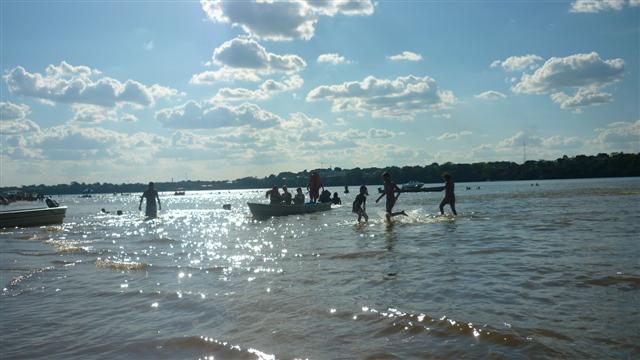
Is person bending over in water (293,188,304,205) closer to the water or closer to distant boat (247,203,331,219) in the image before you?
distant boat (247,203,331,219)

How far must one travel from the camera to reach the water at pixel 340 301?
5172mm

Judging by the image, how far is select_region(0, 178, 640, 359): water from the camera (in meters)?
5.17

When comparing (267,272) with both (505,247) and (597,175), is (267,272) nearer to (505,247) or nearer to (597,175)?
(505,247)

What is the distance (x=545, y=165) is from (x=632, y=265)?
453ft

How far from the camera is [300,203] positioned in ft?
96.9

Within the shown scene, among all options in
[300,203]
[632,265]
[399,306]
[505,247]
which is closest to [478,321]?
[399,306]

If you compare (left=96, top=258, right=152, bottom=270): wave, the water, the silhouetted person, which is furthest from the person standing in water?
(left=96, top=258, right=152, bottom=270): wave

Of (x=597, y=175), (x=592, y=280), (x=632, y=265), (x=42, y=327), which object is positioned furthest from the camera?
(x=597, y=175)

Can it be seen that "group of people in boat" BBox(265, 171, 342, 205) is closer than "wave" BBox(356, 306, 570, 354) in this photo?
No

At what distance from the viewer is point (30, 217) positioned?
2502cm

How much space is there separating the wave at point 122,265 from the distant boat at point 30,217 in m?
14.9

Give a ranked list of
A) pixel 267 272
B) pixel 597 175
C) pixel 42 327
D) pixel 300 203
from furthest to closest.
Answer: pixel 597 175, pixel 300 203, pixel 267 272, pixel 42 327

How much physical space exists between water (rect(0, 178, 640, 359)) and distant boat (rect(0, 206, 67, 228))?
40.2ft

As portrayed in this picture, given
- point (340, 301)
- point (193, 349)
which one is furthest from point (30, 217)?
point (193, 349)
